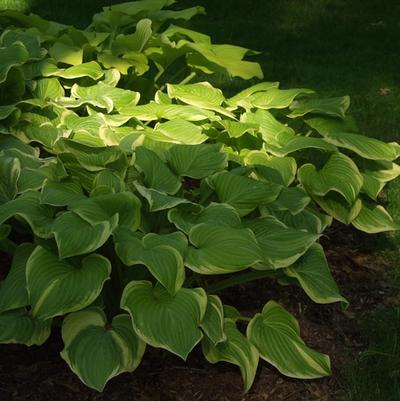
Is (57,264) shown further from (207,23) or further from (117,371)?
(207,23)

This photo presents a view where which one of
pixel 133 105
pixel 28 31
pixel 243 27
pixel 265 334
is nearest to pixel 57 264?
pixel 265 334

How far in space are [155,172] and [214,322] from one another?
727 millimetres

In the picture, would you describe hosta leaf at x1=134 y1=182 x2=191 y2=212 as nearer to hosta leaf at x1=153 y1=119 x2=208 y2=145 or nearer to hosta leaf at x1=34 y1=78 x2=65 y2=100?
hosta leaf at x1=153 y1=119 x2=208 y2=145

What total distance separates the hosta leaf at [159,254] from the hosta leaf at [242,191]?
1.40 ft

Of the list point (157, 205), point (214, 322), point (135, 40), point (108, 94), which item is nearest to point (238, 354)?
point (214, 322)

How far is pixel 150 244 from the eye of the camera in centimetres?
278

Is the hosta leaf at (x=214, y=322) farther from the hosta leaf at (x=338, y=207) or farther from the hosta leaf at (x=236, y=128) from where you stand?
the hosta leaf at (x=236, y=128)

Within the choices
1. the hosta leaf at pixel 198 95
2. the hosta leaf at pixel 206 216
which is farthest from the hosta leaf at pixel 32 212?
the hosta leaf at pixel 198 95

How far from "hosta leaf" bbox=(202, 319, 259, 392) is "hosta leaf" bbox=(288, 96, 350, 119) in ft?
4.88

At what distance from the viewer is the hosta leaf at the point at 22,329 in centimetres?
277

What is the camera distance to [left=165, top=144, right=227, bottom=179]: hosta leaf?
3293 mm

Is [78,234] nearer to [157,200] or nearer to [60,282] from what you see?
[60,282]

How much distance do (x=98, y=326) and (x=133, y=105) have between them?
1.55m

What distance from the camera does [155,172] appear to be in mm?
3203
